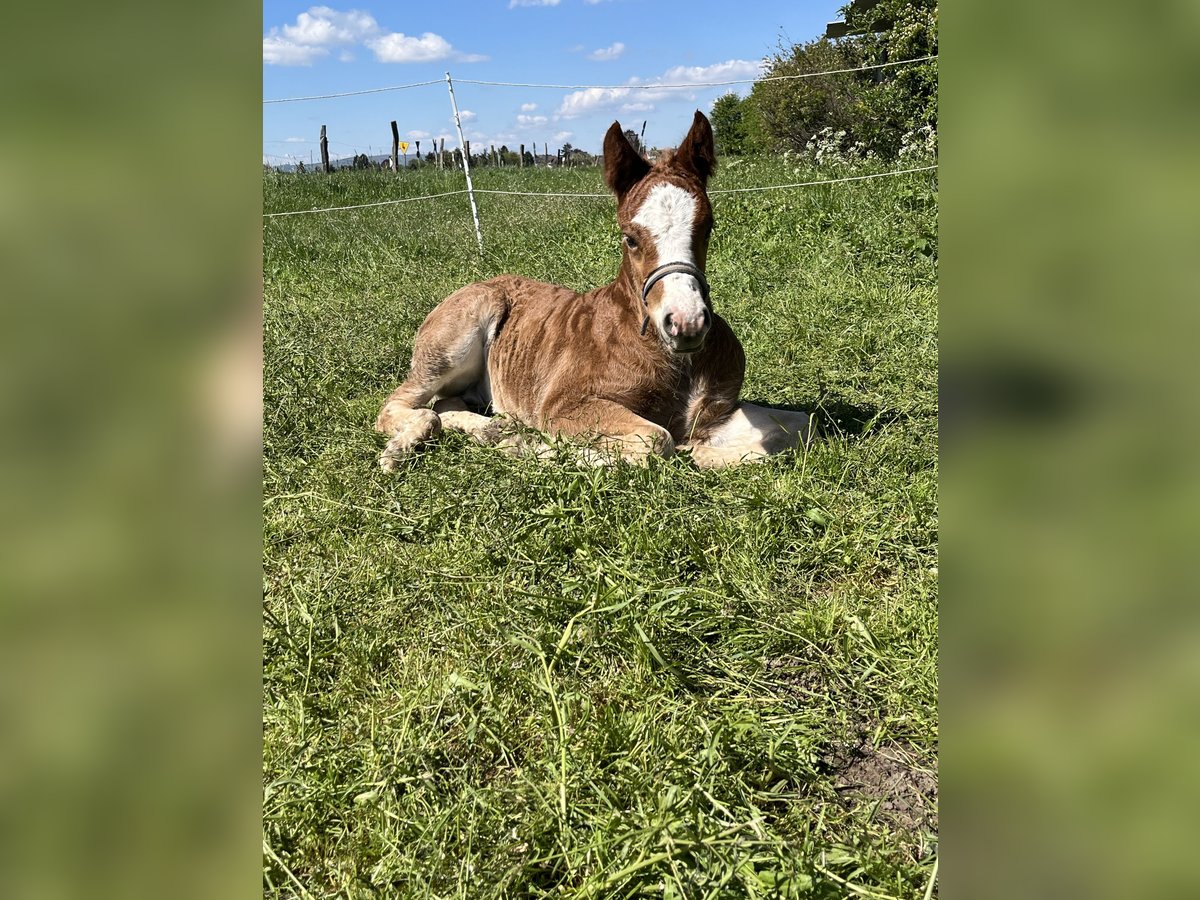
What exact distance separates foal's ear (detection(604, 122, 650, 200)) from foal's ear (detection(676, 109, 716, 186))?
0.64 ft

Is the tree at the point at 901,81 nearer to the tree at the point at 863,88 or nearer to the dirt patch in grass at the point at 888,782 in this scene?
the tree at the point at 863,88

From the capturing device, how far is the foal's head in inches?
141

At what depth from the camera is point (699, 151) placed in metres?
4.17

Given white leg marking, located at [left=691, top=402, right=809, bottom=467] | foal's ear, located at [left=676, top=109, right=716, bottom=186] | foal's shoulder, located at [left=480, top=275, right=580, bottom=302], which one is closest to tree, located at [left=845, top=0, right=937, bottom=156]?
foal's shoulder, located at [left=480, top=275, right=580, bottom=302]

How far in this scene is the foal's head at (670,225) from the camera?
11.8 ft

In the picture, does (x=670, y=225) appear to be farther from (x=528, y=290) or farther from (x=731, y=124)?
(x=731, y=124)

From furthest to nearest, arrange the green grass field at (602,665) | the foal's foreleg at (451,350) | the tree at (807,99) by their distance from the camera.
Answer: the tree at (807,99), the foal's foreleg at (451,350), the green grass field at (602,665)

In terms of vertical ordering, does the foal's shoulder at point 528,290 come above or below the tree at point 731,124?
below

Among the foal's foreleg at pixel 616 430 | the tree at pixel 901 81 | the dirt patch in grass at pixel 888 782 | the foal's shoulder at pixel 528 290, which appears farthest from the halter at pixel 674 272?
the tree at pixel 901 81

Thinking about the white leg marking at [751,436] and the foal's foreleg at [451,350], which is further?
the foal's foreleg at [451,350]

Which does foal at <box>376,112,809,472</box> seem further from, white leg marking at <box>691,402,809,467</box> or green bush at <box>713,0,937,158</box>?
green bush at <box>713,0,937,158</box>

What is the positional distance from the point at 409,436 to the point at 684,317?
160 centimetres
